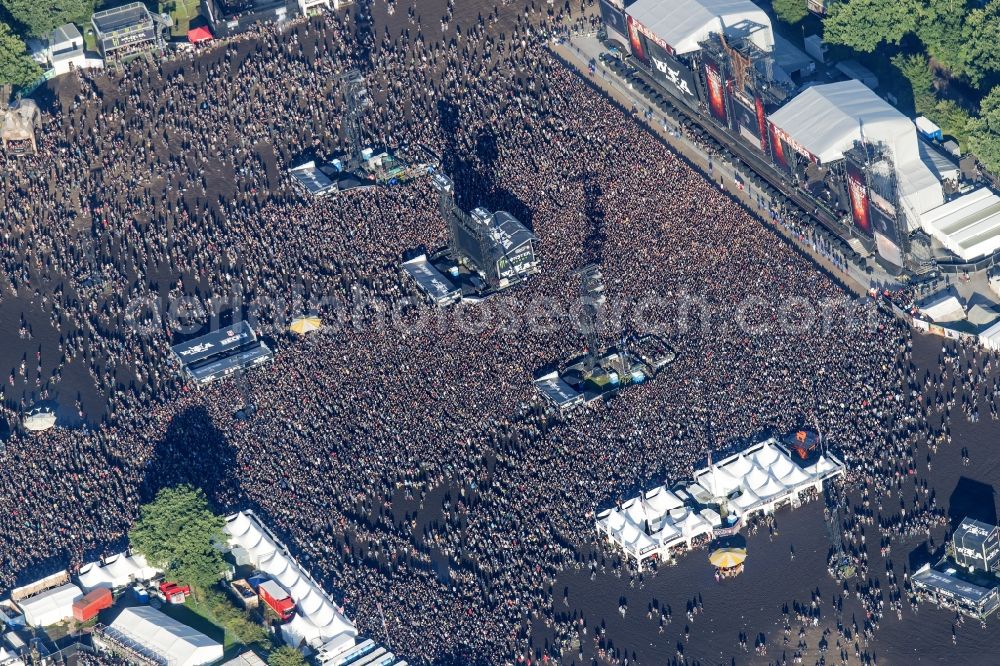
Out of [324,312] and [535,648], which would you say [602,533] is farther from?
[324,312]

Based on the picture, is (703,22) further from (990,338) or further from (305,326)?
(305,326)

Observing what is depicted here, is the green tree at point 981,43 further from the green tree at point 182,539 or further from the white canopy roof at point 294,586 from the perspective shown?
the green tree at point 182,539

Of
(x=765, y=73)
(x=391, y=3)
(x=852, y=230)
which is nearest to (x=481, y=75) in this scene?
(x=391, y=3)

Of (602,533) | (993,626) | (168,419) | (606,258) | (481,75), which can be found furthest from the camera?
(481,75)

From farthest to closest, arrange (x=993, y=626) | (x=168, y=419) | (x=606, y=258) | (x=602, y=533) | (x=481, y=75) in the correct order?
(x=481, y=75) → (x=606, y=258) → (x=168, y=419) → (x=602, y=533) → (x=993, y=626)

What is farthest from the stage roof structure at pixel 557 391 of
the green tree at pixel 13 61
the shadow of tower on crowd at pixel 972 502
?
the green tree at pixel 13 61

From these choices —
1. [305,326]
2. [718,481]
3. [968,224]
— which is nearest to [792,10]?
[968,224]
